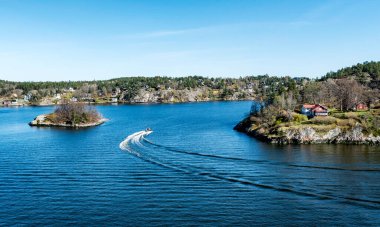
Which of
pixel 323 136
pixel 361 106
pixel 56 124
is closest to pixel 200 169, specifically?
pixel 323 136

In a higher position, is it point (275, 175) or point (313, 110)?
point (313, 110)

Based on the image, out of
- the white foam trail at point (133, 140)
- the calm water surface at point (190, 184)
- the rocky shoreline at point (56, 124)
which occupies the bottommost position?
the calm water surface at point (190, 184)

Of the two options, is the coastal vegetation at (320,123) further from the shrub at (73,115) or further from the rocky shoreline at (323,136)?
the shrub at (73,115)

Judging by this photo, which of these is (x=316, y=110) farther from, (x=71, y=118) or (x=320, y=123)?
(x=71, y=118)

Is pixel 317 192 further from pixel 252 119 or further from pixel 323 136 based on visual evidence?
pixel 252 119

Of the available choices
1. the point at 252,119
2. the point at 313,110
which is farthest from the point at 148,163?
the point at 313,110

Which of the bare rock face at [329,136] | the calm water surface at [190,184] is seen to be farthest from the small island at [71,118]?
the bare rock face at [329,136]
